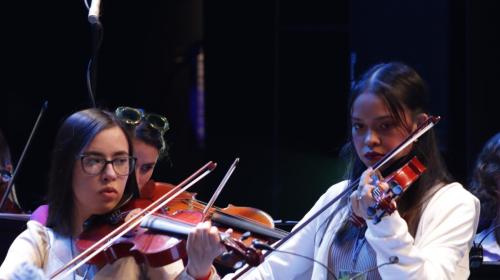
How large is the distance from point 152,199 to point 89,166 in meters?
0.45

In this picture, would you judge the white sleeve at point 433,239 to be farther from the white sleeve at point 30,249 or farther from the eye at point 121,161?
the white sleeve at point 30,249

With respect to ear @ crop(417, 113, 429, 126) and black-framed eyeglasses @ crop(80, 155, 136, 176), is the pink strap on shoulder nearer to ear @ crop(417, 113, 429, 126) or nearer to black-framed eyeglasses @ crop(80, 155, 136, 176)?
black-framed eyeglasses @ crop(80, 155, 136, 176)

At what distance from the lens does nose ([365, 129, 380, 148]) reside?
7.13ft

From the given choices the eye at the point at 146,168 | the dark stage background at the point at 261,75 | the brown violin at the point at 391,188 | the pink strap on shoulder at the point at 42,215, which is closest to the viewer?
the brown violin at the point at 391,188

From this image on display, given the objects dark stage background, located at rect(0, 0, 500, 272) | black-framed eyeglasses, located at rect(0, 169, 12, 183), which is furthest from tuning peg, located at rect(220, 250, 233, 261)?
dark stage background, located at rect(0, 0, 500, 272)

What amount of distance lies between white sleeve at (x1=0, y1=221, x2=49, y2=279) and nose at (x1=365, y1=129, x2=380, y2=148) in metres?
0.85

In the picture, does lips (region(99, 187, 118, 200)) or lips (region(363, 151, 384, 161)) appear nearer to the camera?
lips (region(363, 151, 384, 161))

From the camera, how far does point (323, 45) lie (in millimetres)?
4645

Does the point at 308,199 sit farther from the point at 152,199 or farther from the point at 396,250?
the point at 396,250

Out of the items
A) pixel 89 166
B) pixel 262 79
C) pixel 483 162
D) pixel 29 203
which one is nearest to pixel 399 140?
pixel 89 166

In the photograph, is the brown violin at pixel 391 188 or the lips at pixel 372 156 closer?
the brown violin at pixel 391 188

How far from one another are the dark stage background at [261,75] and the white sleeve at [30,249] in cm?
212

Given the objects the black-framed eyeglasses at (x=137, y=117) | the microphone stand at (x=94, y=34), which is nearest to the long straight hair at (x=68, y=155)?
the microphone stand at (x=94, y=34)

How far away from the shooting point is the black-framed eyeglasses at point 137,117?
2783mm
